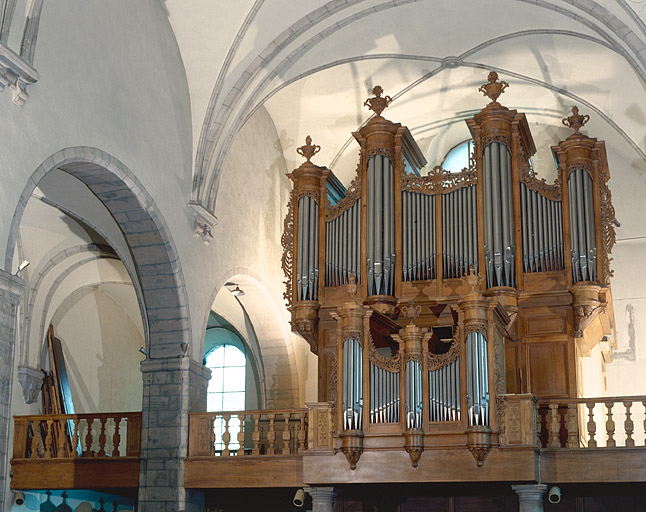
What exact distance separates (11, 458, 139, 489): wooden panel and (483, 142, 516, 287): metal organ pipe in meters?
6.00

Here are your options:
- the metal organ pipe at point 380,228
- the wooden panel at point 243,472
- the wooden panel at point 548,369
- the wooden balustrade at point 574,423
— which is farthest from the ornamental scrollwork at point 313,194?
the wooden balustrade at point 574,423

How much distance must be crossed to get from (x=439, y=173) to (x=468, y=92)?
13.5ft

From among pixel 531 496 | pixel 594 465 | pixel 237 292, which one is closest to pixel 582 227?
pixel 594 465

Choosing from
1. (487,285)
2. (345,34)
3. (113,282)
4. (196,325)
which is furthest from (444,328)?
(113,282)

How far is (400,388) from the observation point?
13078mm

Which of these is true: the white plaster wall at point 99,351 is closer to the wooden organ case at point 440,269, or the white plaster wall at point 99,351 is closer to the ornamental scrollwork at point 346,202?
the wooden organ case at point 440,269

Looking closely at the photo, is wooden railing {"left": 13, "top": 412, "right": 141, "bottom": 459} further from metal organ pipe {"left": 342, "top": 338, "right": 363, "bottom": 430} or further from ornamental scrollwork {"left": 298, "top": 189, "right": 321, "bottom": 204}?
ornamental scrollwork {"left": 298, "top": 189, "right": 321, "bottom": 204}

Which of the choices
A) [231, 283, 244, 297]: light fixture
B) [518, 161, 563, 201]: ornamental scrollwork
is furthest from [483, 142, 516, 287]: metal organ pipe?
[231, 283, 244, 297]: light fixture

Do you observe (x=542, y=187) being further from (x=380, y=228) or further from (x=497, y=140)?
(x=380, y=228)

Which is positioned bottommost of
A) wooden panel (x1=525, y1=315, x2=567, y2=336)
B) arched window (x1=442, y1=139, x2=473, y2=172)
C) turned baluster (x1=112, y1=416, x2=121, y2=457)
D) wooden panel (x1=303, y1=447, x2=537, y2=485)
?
wooden panel (x1=303, y1=447, x2=537, y2=485)

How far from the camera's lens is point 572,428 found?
44.0 feet

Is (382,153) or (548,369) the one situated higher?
(382,153)

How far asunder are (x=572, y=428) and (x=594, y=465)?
1.88 ft

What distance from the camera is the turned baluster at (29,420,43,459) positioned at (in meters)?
15.5
